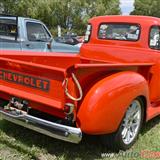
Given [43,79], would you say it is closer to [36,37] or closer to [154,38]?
[154,38]

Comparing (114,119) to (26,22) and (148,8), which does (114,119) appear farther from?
(148,8)

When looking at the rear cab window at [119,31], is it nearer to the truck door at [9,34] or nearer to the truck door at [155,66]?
the truck door at [155,66]

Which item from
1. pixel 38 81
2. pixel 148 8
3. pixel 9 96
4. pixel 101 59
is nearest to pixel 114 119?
pixel 38 81

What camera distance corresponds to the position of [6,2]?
103 ft

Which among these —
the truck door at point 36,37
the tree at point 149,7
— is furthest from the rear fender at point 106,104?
the tree at point 149,7

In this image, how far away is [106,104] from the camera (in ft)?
12.5

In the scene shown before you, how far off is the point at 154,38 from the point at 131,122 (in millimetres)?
1565

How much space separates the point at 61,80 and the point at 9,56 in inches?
48.0

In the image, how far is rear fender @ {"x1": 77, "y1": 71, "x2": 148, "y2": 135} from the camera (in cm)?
374

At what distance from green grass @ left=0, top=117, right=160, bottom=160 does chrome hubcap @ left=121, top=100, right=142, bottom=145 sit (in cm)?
16

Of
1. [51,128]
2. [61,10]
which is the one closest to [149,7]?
[61,10]

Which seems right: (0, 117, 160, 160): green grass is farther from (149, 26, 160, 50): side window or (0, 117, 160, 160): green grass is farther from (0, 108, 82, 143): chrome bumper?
(149, 26, 160, 50): side window

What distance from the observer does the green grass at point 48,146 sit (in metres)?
4.29

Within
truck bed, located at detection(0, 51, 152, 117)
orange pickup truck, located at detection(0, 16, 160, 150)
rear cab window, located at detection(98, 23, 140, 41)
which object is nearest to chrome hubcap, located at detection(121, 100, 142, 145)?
orange pickup truck, located at detection(0, 16, 160, 150)
